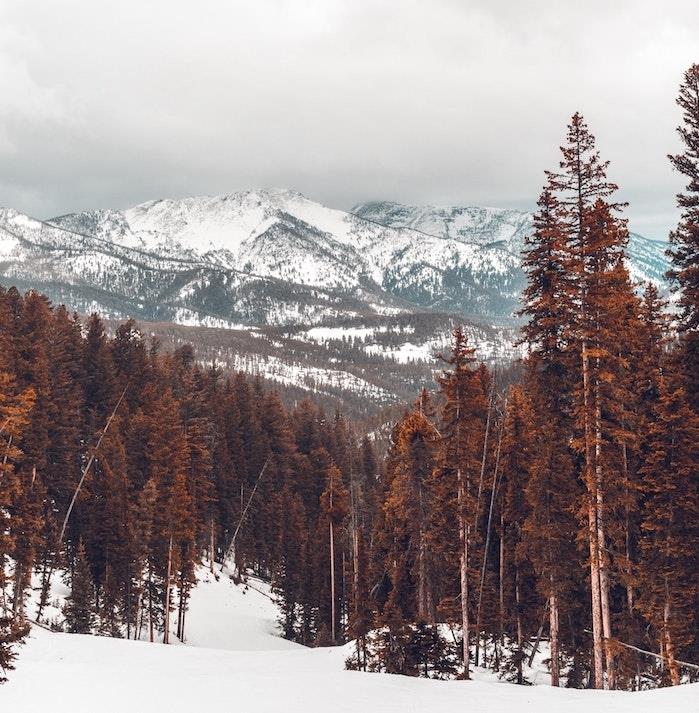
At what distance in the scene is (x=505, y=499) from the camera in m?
31.4

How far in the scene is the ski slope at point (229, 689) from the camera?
1741cm

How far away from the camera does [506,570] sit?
3231 centimetres

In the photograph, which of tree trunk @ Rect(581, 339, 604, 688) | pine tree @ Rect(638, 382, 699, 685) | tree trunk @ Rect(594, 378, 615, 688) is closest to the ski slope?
tree trunk @ Rect(581, 339, 604, 688)

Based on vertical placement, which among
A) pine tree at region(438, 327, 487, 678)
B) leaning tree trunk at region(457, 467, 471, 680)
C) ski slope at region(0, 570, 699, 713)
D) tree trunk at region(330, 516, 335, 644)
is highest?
pine tree at region(438, 327, 487, 678)

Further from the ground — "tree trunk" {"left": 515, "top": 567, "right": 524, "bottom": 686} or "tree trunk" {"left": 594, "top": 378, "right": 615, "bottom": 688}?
"tree trunk" {"left": 594, "top": 378, "right": 615, "bottom": 688}

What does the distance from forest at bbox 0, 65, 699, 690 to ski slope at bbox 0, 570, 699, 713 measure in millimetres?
3273

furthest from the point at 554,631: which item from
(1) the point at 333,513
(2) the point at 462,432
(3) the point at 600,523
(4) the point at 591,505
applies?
(1) the point at 333,513

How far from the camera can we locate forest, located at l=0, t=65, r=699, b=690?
20.6m

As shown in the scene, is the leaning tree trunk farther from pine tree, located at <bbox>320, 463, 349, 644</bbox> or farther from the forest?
pine tree, located at <bbox>320, 463, 349, 644</bbox>

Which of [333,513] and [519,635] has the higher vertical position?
[333,513]

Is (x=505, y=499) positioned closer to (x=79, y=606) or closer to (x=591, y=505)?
(x=591, y=505)

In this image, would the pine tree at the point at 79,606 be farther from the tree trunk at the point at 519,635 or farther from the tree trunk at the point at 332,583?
the tree trunk at the point at 519,635

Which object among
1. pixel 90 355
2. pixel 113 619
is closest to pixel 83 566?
pixel 113 619

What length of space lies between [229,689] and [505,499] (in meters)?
15.8
